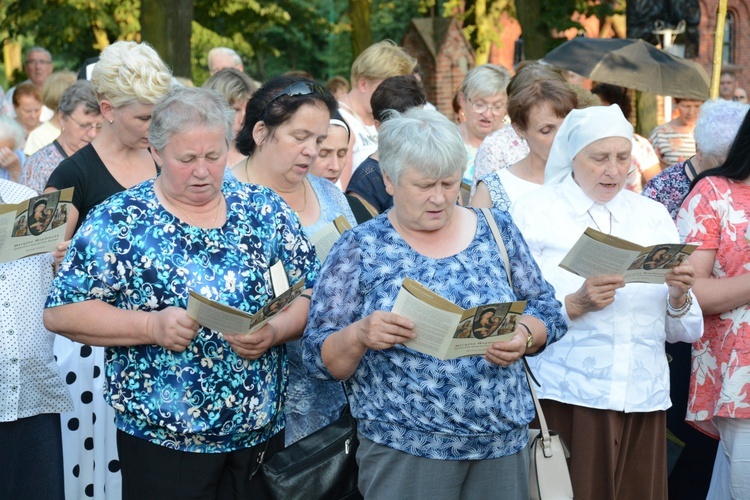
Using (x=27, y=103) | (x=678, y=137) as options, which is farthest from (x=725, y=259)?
(x=27, y=103)

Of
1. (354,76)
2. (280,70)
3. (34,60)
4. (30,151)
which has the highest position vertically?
(354,76)

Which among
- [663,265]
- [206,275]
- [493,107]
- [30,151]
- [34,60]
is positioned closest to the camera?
[206,275]

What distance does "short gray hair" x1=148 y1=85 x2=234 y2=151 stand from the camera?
12.0 ft

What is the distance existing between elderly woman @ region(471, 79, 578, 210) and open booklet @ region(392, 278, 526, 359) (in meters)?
1.88

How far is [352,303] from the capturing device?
373 centimetres

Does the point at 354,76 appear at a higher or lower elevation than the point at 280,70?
higher

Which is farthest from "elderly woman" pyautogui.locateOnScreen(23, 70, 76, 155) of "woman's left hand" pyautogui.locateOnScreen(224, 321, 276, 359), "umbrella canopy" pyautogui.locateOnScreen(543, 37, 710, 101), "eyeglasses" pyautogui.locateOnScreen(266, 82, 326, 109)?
"woman's left hand" pyautogui.locateOnScreen(224, 321, 276, 359)

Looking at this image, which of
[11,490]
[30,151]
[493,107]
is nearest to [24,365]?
[11,490]

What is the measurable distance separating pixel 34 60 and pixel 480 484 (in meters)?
13.2

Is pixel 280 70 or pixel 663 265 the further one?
pixel 280 70

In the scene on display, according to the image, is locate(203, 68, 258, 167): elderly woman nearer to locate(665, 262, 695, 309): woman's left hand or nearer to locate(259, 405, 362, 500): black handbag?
locate(259, 405, 362, 500): black handbag

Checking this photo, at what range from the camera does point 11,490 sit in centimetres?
429

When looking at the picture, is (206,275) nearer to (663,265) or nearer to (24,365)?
(24,365)

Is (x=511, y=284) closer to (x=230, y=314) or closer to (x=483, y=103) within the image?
(x=230, y=314)
